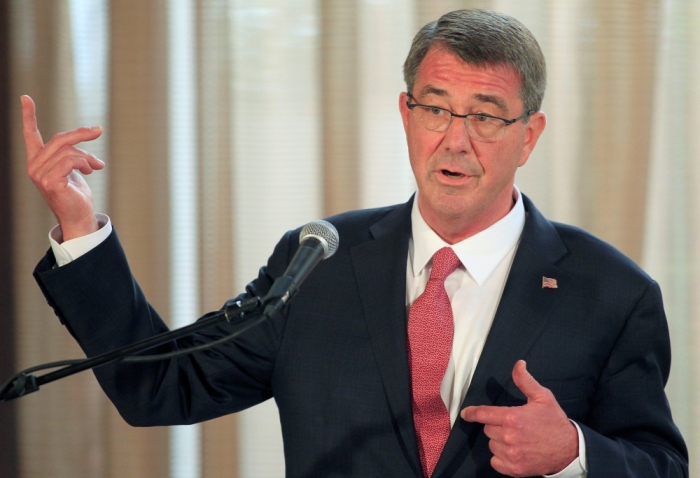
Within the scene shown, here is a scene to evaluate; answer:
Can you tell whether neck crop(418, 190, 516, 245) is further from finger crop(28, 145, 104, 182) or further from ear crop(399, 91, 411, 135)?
finger crop(28, 145, 104, 182)

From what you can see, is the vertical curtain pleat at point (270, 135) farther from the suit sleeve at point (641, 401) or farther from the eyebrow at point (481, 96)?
the suit sleeve at point (641, 401)

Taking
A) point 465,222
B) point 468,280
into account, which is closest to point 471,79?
point 465,222

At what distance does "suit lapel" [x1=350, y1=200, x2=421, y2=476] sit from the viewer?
157cm

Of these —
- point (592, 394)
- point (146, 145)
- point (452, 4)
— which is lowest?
point (592, 394)

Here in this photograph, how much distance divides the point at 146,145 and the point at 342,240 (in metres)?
0.99

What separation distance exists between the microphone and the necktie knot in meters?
0.52

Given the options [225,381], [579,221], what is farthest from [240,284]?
[579,221]

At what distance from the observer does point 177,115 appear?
8.39 ft

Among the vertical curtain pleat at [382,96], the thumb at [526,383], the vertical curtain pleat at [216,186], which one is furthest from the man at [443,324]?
the vertical curtain pleat at [216,186]

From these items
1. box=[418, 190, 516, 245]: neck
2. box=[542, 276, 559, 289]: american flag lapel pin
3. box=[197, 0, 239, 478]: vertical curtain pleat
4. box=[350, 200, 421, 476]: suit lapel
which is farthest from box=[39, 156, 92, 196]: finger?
box=[197, 0, 239, 478]: vertical curtain pleat

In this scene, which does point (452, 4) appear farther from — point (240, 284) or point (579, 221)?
point (240, 284)

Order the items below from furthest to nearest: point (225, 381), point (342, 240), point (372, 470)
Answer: point (342, 240)
point (225, 381)
point (372, 470)

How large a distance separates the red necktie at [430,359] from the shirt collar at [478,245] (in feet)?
0.18

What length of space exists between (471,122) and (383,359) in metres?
0.50
